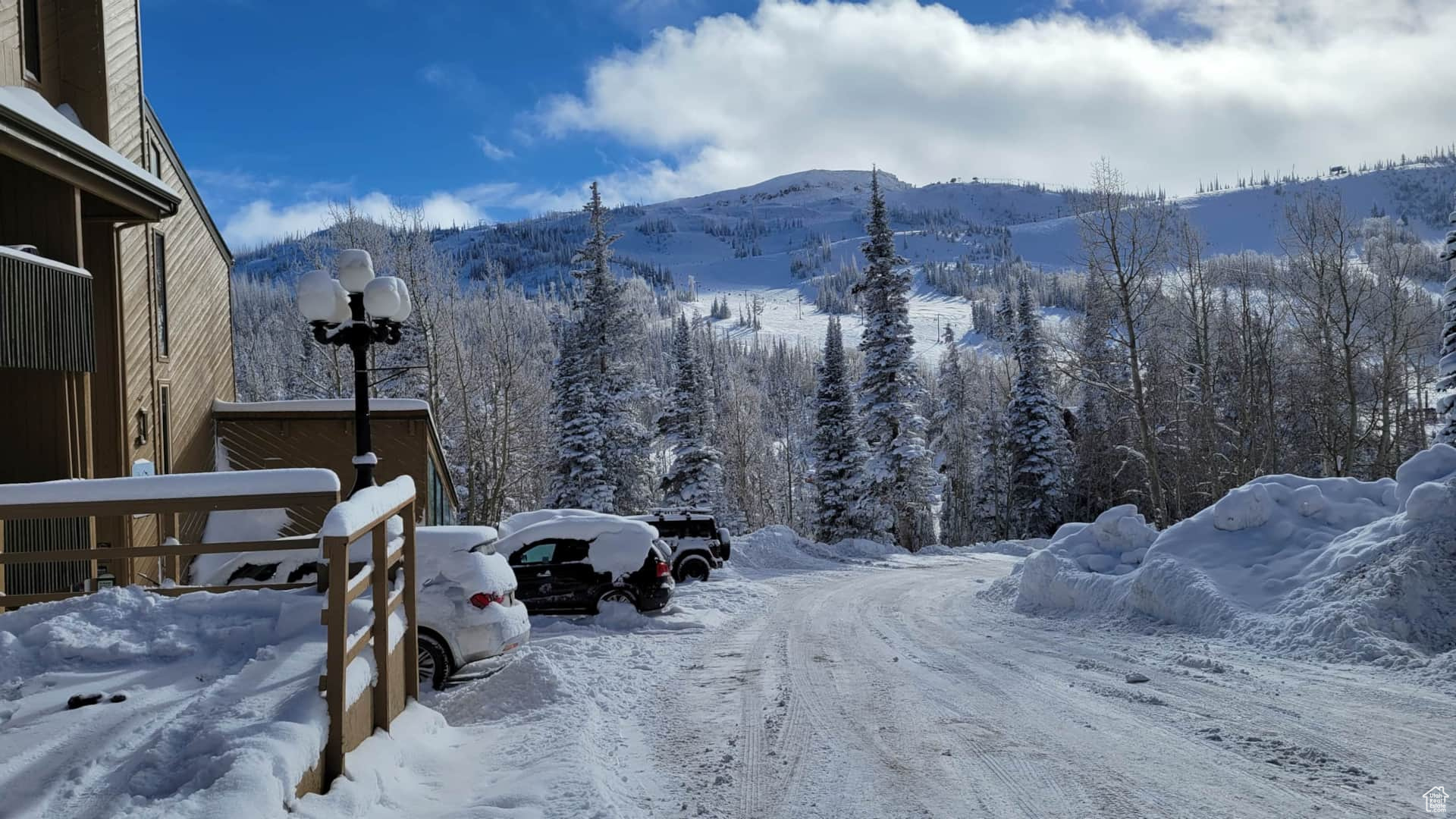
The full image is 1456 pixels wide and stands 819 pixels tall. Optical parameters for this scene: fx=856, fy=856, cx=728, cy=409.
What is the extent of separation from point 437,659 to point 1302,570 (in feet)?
32.1

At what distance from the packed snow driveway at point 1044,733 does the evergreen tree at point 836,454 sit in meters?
24.9

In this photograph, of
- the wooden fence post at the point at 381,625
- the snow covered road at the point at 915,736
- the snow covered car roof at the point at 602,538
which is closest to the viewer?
the snow covered road at the point at 915,736

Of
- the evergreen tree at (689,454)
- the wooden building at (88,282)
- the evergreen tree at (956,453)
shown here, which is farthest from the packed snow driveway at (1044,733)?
the evergreen tree at (956,453)

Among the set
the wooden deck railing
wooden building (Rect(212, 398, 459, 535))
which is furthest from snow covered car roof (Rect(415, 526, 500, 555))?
wooden building (Rect(212, 398, 459, 535))

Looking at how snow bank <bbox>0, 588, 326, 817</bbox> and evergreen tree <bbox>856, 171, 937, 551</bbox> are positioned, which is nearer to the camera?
snow bank <bbox>0, 588, 326, 817</bbox>

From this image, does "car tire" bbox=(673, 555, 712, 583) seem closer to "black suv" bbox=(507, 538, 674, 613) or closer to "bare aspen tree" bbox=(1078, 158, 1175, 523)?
"black suv" bbox=(507, 538, 674, 613)

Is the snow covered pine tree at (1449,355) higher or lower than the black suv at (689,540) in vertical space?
higher

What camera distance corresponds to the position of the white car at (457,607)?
26.2 ft

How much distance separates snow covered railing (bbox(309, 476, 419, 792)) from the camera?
424cm

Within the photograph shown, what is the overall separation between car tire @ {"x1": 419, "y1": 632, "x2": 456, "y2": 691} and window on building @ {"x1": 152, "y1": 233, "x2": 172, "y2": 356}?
8.23 metres

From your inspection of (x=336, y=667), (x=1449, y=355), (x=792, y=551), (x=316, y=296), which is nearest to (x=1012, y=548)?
(x=792, y=551)

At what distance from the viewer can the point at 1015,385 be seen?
43531 mm

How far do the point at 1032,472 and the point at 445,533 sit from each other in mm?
38033

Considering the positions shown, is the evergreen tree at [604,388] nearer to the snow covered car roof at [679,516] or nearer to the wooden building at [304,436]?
the snow covered car roof at [679,516]
